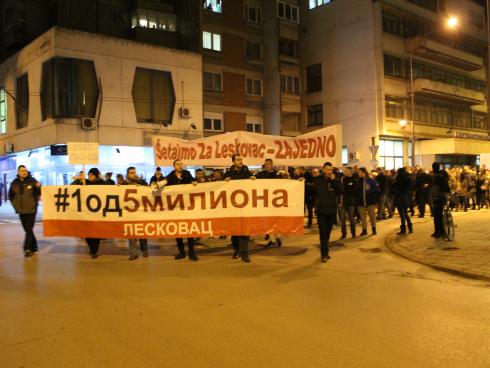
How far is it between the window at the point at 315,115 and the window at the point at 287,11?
7149mm

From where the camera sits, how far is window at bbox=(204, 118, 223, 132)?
34066 millimetres

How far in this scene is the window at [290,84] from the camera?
3888 cm

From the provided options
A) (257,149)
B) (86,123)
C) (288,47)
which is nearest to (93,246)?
(257,149)

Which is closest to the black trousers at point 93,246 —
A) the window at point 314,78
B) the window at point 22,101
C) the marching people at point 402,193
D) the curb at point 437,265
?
the curb at point 437,265

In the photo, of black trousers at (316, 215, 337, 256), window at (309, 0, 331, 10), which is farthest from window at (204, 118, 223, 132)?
black trousers at (316, 215, 337, 256)

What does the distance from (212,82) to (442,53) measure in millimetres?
Answer: 19897

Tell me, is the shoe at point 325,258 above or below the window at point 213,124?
below

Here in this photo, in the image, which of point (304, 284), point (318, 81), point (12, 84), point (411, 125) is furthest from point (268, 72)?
point (304, 284)

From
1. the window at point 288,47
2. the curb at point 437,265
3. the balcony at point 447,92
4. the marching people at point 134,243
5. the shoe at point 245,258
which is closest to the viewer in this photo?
the curb at point 437,265

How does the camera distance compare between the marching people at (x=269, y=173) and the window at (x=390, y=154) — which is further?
the window at (x=390, y=154)

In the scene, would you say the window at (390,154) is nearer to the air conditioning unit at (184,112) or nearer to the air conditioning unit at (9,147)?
the air conditioning unit at (184,112)

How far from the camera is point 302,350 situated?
4871mm

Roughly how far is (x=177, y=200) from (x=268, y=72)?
2869cm

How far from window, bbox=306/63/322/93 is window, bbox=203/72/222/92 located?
880 cm
